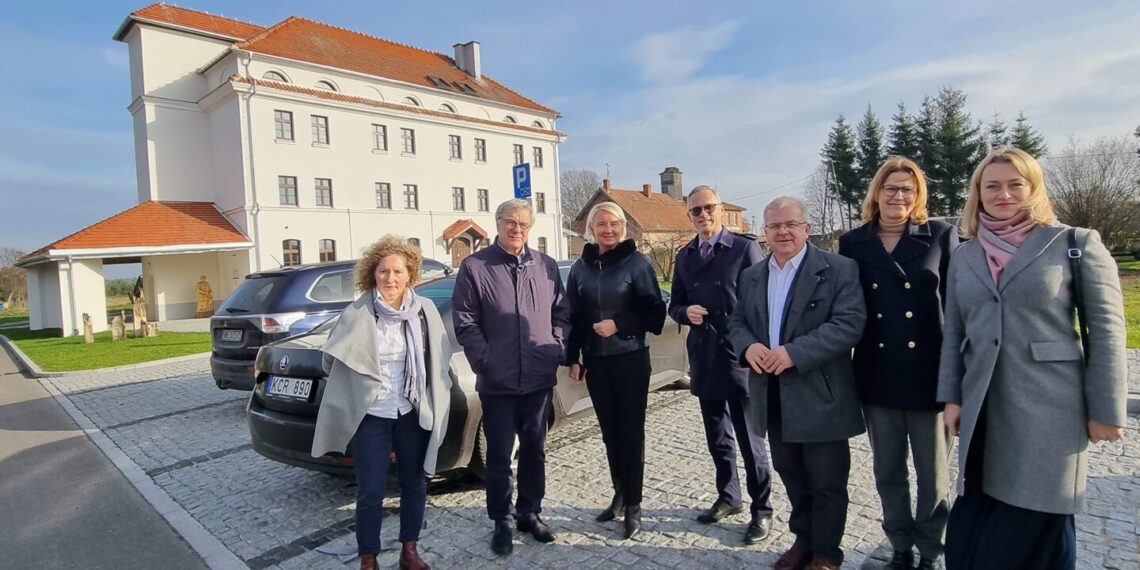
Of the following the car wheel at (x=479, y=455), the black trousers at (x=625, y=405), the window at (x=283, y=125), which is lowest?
the car wheel at (x=479, y=455)

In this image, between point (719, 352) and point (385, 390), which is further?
point (719, 352)

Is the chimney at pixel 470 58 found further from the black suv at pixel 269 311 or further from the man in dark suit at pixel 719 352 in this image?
the man in dark suit at pixel 719 352

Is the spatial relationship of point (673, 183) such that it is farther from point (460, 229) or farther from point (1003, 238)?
point (1003, 238)

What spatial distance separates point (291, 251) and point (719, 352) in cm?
2948

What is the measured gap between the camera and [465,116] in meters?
36.8

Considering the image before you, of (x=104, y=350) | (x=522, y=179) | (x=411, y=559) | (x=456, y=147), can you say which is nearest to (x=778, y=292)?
(x=411, y=559)

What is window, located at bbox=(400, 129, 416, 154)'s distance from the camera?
3378 centimetres

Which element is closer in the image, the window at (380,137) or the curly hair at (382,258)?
the curly hair at (382,258)

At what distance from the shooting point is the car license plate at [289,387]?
3986mm

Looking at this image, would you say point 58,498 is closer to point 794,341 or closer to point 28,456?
point 28,456

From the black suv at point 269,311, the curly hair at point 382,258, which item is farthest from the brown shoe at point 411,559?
the black suv at point 269,311

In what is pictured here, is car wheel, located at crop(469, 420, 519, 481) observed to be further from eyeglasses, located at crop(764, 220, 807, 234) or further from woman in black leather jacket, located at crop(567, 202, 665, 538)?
eyeglasses, located at crop(764, 220, 807, 234)

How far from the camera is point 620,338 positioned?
361 cm

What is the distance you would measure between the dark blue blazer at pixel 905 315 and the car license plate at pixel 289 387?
10.8 feet
